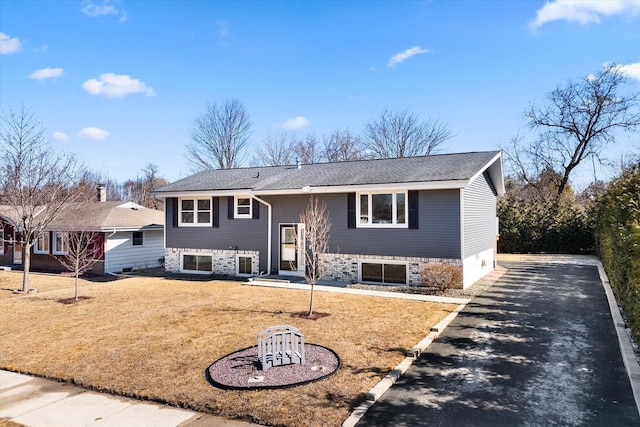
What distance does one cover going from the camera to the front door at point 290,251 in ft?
51.6

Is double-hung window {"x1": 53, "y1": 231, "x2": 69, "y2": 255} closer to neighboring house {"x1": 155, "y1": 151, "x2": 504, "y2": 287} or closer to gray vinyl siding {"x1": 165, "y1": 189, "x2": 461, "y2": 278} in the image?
neighboring house {"x1": 155, "y1": 151, "x2": 504, "y2": 287}

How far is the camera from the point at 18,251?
23.2 meters

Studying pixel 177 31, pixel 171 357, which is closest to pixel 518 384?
pixel 171 357

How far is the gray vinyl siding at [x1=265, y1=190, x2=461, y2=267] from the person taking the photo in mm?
13008

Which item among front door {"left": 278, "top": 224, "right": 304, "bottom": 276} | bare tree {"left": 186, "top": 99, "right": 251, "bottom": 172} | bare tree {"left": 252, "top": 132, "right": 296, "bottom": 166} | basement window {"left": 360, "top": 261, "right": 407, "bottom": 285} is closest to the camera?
basement window {"left": 360, "top": 261, "right": 407, "bottom": 285}

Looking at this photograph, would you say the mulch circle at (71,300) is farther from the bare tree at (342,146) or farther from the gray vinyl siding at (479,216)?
the bare tree at (342,146)

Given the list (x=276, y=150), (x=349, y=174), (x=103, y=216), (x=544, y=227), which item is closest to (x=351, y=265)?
(x=349, y=174)

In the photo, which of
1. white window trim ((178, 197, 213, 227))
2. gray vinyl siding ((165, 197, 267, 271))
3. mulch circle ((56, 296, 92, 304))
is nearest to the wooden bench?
mulch circle ((56, 296, 92, 304))

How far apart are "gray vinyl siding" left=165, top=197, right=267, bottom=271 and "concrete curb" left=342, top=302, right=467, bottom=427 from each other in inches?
369

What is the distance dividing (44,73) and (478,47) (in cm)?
1890

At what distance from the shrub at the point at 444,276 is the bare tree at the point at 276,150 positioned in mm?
30060

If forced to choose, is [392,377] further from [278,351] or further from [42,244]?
[42,244]

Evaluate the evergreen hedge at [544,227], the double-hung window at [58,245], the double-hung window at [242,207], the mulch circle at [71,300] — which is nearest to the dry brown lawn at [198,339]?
the mulch circle at [71,300]

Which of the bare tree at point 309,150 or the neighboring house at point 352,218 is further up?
the bare tree at point 309,150
